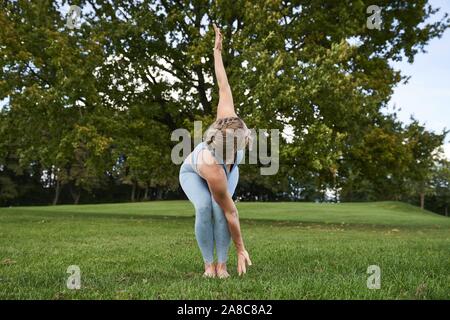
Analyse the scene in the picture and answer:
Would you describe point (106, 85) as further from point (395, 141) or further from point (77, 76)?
point (395, 141)

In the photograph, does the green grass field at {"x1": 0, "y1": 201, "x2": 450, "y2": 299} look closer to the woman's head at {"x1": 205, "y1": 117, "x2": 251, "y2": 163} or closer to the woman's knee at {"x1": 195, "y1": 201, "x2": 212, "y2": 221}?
the woman's knee at {"x1": 195, "y1": 201, "x2": 212, "y2": 221}

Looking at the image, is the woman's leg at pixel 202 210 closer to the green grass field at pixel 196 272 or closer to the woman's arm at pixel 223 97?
the green grass field at pixel 196 272

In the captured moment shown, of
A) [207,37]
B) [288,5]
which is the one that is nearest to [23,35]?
[207,37]

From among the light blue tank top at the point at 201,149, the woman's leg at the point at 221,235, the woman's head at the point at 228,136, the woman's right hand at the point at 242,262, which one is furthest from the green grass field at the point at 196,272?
the woman's head at the point at 228,136

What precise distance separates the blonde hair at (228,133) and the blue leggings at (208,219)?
0.48 metres

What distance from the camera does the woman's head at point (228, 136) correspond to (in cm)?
461

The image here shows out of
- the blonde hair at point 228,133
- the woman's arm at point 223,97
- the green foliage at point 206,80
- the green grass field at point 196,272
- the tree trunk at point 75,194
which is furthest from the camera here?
the tree trunk at point 75,194

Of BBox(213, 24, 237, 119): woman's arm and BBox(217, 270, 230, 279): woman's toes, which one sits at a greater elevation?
BBox(213, 24, 237, 119): woman's arm

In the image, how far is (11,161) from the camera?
182ft

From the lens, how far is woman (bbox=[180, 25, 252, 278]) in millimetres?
4656

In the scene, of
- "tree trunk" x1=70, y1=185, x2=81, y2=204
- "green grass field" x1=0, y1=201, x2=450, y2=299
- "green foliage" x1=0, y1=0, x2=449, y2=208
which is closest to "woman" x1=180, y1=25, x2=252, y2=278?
"green grass field" x1=0, y1=201, x2=450, y2=299

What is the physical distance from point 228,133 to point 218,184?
491mm

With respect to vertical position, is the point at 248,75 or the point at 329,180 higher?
the point at 248,75
